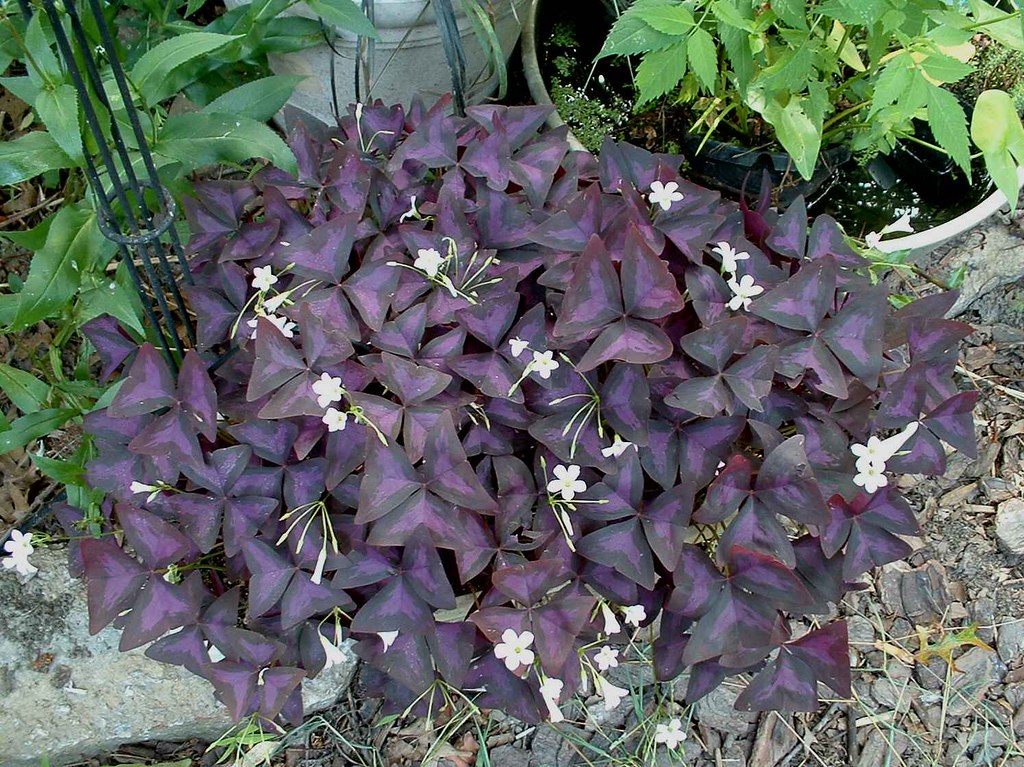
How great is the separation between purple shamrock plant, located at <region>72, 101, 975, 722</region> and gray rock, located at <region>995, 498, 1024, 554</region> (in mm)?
618

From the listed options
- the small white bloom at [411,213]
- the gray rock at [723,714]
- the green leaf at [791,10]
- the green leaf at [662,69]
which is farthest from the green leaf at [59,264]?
the gray rock at [723,714]

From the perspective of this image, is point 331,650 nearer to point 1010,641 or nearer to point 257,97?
point 257,97

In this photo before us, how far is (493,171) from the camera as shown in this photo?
136 centimetres

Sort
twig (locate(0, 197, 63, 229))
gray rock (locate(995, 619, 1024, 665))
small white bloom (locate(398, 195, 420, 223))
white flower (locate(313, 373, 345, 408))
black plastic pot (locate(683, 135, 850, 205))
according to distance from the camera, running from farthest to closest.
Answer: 1. twig (locate(0, 197, 63, 229))
2. black plastic pot (locate(683, 135, 850, 205))
3. gray rock (locate(995, 619, 1024, 665))
4. small white bloom (locate(398, 195, 420, 223))
5. white flower (locate(313, 373, 345, 408))

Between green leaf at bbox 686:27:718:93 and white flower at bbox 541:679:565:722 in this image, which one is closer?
white flower at bbox 541:679:565:722

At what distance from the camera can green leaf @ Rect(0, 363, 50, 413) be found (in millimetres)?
1603

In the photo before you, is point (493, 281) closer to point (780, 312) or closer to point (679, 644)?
point (780, 312)

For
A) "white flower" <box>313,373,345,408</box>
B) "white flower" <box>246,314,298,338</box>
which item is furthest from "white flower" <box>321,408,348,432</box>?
"white flower" <box>246,314,298,338</box>

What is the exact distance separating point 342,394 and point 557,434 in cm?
28

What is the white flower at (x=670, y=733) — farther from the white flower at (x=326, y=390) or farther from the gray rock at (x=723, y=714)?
the white flower at (x=326, y=390)

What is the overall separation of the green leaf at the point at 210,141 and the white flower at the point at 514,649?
0.77 m

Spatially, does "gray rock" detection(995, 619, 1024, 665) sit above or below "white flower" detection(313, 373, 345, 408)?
below

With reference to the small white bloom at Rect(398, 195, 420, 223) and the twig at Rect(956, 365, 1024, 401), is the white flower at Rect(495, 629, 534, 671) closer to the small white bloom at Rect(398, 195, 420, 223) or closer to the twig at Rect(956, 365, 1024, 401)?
the small white bloom at Rect(398, 195, 420, 223)

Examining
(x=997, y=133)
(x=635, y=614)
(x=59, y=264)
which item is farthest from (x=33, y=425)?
(x=997, y=133)
